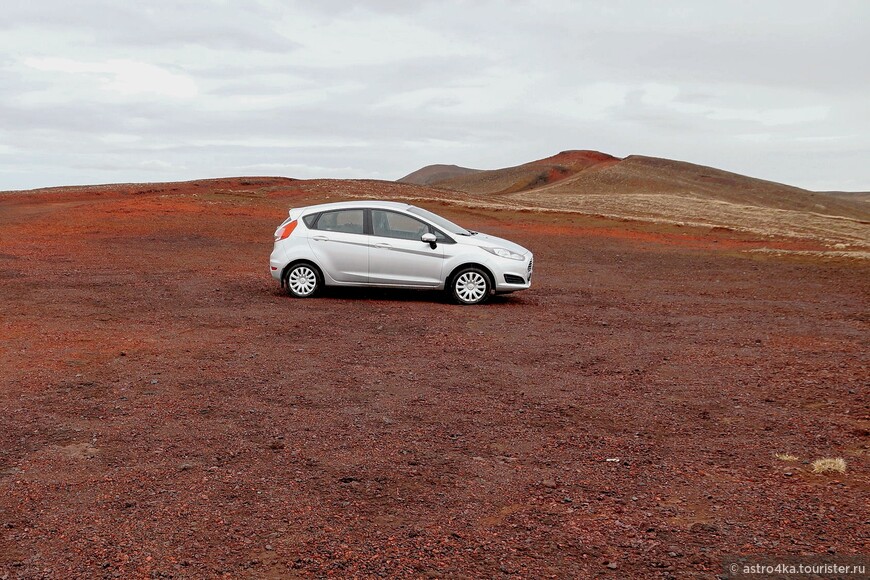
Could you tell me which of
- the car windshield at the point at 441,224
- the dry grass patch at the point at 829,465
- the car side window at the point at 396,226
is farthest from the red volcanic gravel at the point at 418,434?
the car windshield at the point at 441,224

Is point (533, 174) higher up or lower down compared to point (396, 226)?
higher up

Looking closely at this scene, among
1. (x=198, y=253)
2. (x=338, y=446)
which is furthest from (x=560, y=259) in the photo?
(x=338, y=446)

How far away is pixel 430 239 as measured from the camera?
12.6 meters

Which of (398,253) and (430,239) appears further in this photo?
(398,253)

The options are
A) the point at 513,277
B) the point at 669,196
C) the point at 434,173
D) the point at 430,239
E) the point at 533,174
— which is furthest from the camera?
the point at 434,173

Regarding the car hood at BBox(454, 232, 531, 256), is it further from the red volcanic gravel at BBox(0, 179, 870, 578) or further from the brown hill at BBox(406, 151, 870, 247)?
the brown hill at BBox(406, 151, 870, 247)

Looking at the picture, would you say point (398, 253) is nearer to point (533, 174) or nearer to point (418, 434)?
point (418, 434)

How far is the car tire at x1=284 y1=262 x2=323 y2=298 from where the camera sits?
13047 millimetres

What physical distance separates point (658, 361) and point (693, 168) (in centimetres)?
9598

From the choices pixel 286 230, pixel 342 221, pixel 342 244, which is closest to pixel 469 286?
pixel 342 244

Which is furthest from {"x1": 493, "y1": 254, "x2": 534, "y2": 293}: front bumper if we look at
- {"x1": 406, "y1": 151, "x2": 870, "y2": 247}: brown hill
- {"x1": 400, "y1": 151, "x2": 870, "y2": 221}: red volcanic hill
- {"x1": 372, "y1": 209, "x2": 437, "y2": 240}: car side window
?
{"x1": 400, "y1": 151, "x2": 870, "y2": 221}: red volcanic hill

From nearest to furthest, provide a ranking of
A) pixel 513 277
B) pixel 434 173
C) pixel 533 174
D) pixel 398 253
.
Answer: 1. pixel 398 253
2. pixel 513 277
3. pixel 533 174
4. pixel 434 173

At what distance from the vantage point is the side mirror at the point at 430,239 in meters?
12.6

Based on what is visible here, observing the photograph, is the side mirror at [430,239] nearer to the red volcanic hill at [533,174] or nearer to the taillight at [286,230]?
the taillight at [286,230]
